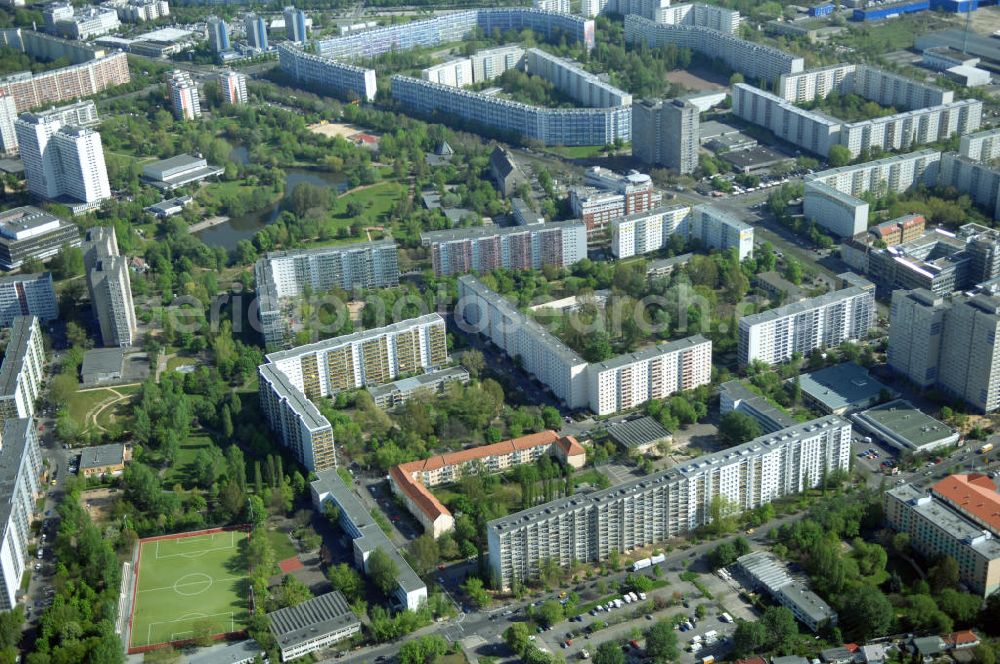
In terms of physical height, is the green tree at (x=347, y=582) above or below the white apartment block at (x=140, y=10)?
below

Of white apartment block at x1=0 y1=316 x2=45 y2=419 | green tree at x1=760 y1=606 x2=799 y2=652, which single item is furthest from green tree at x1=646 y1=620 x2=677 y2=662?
white apartment block at x1=0 y1=316 x2=45 y2=419

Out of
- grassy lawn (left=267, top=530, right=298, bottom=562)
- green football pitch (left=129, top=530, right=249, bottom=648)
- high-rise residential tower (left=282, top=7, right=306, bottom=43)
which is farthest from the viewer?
high-rise residential tower (left=282, top=7, right=306, bottom=43)

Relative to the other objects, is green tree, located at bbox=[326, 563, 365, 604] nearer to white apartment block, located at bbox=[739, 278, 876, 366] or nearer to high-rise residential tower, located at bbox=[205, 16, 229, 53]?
white apartment block, located at bbox=[739, 278, 876, 366]

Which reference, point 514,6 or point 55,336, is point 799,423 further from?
point 514,6

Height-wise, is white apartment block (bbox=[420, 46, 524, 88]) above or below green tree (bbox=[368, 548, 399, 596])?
above

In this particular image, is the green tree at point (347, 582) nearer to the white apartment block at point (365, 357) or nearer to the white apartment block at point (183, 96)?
the white apartment block at point (365, 357)

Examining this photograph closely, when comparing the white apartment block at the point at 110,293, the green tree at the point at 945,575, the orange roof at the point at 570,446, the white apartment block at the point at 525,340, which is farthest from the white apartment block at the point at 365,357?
the green tree at the point at 945,575

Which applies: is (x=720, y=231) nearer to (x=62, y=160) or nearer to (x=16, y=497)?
(x=16, y=497)
